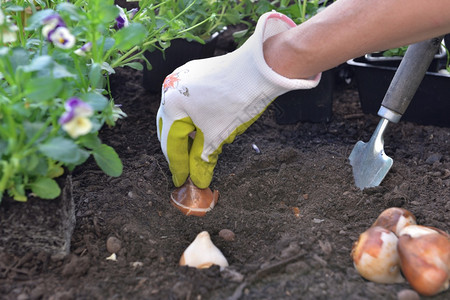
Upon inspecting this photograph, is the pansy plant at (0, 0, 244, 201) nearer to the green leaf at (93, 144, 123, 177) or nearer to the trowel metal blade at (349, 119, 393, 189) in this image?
the green leaf at (93, 144, 123, 177)

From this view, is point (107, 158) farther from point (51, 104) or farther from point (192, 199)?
point (192, 199)

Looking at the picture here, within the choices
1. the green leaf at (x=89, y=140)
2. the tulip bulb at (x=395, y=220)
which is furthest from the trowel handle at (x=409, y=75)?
the green leaf at (x=89, y=140)

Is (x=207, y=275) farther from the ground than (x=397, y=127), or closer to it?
farther from the ground

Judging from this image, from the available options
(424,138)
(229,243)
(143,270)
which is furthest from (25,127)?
(424,138)

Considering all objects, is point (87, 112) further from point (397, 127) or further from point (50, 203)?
point (397, 127)

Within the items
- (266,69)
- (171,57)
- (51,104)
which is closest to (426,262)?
(266,69)

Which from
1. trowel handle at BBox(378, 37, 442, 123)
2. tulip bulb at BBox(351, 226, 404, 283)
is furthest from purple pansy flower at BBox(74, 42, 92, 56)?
trowel handle at BBox(378, 37, 442, 123)

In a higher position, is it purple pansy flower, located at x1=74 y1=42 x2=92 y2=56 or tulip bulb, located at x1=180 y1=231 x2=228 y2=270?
purple pansy flower, located at x1=74 y1=42 x2=92 y2=56

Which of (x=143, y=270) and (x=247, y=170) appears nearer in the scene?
(x=143, y=270)

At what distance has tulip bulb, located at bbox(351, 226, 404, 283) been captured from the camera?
1116 millimetres

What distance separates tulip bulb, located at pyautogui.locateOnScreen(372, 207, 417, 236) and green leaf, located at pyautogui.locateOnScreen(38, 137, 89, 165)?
2.29 feet

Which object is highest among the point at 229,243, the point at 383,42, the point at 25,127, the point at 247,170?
the point at 383,42

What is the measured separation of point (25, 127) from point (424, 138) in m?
1.39

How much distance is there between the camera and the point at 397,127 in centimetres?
197
